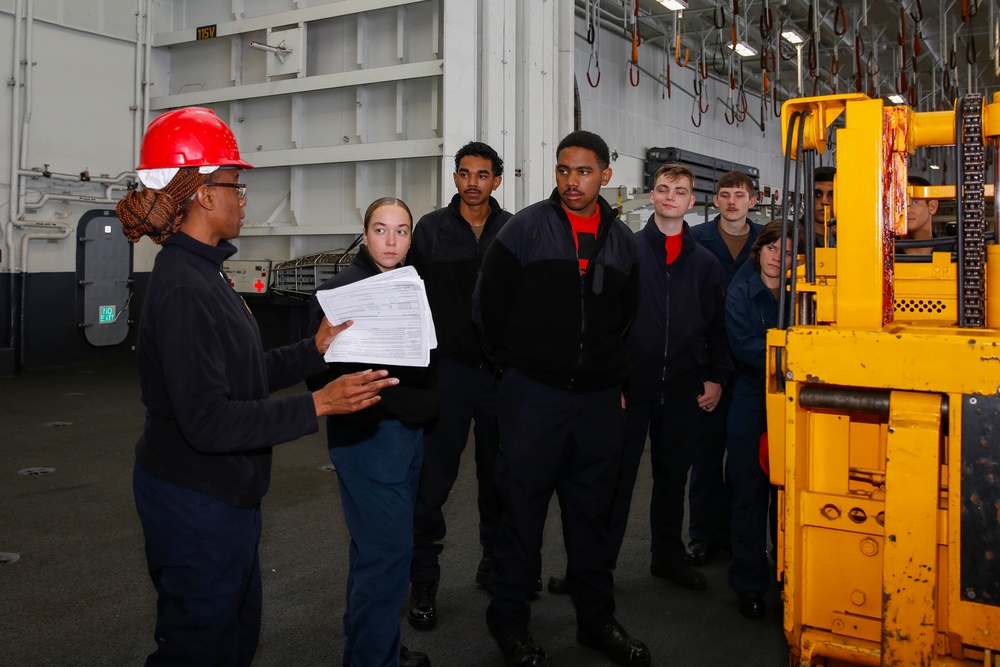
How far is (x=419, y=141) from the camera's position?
6578 mm

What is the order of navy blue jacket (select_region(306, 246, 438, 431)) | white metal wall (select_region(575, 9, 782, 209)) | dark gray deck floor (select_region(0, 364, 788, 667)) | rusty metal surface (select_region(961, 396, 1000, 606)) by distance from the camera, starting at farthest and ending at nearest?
1. white metal wall (select_region(575, 9, 782, 209))
2. dark gray deck floor (select_region(0, 364, 788, 667))
3. navy blue jacket (select_region(306, 246, 438, 431))
4. rusty metal surface (select_region(961, 396, 1000, 606))

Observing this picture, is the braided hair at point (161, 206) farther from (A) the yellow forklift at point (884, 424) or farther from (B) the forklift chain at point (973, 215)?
(B) the forklift chain at point (973, 215)

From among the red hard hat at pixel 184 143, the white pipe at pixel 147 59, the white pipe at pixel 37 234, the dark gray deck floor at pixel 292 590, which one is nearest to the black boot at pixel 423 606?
the dark gray deck floor at pixel 292 590

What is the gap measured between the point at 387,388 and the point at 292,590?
132 centimetres

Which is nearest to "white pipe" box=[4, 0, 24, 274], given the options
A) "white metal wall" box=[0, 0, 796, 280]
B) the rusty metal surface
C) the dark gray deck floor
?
"white metal wall" box=[0, 0, 796, 280]

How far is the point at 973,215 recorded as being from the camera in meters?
1.94

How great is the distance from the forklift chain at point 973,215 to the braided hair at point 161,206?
1.78 m

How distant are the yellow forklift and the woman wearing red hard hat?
3.33 feet

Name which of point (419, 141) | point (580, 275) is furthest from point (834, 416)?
point (419, 141)

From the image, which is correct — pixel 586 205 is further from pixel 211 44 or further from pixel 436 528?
pixel 211 44

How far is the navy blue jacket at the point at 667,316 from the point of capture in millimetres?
3338

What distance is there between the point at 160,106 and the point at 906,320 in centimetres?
869

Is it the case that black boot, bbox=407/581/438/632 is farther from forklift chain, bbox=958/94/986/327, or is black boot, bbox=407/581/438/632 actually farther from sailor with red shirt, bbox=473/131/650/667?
forklift chain, bbox=958/94/986/327

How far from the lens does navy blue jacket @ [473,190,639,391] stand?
270 cm
